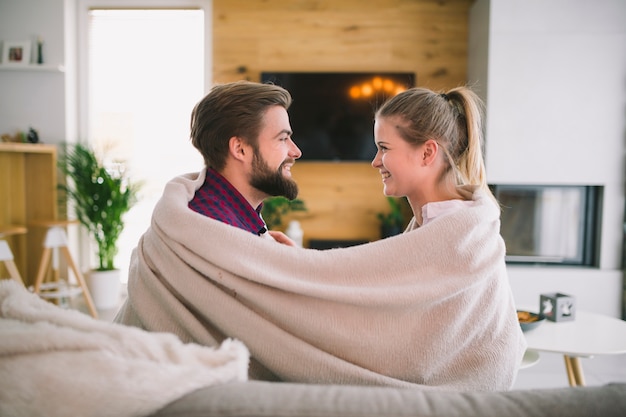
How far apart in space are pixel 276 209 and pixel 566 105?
7.87 ft

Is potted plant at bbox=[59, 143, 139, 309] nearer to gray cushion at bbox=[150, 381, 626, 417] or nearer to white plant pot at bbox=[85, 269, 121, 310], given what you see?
white plant pot at bbox=[85, 269, 121, 310]

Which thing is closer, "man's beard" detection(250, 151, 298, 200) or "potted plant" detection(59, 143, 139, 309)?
"man's beard" detection(250, 151, 298, 200)

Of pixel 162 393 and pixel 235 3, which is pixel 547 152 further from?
pixel 162 393

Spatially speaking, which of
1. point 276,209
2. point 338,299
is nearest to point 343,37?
point 276,209

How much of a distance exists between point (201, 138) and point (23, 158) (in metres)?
3.26

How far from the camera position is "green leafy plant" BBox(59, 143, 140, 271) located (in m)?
3.46

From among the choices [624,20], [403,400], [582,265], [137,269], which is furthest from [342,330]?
[624,20]

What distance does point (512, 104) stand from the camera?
3.39 meters

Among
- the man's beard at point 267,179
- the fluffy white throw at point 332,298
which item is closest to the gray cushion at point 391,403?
the fluffy white throw at point 332,298

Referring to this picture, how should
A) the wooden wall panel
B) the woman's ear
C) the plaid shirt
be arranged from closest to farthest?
1. the plaid shirt
2. the woman's ear
3. the wooden wall panel

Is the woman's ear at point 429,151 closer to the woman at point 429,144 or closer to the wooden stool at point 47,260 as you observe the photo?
the woman at point 429,144

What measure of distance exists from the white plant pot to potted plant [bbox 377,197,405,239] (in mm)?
2256

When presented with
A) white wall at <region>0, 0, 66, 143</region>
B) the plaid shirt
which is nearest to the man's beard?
the plaid shirt

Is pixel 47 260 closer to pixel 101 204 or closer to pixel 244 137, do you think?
pixel 101 204
